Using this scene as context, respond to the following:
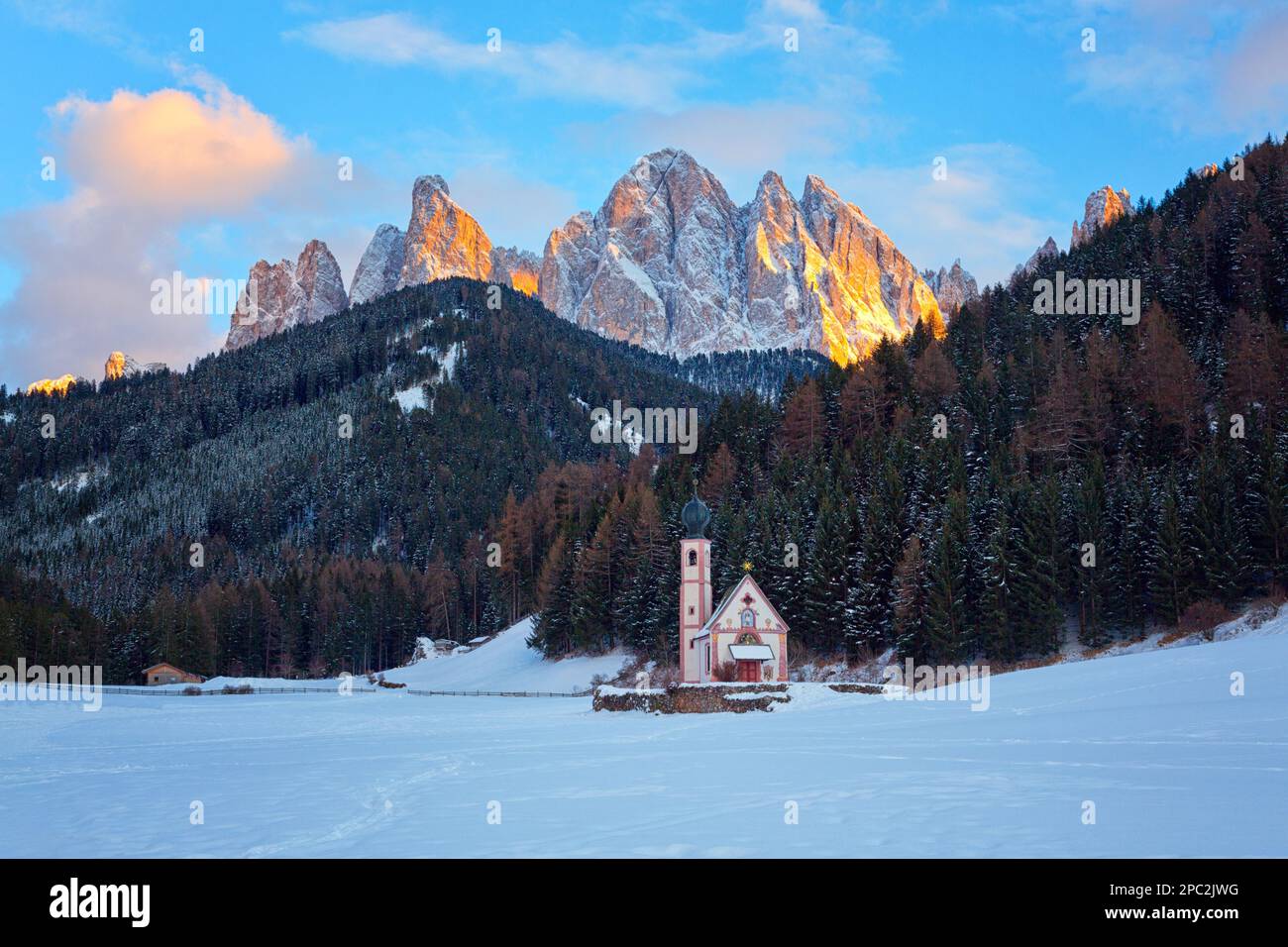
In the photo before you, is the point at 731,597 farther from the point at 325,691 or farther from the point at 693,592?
the point at 325,691

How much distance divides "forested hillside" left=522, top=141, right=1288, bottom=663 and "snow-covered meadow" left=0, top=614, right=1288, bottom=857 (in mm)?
17819

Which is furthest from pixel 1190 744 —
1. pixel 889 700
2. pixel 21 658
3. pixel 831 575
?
pixel 21 658

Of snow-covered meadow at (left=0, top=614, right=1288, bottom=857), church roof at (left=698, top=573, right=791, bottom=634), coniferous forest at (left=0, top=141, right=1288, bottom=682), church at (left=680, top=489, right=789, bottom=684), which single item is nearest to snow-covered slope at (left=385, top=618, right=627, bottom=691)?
coniferous forest at (left=0, top=141, right=1288, bottom=682)

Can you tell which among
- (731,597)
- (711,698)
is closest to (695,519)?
(731,597)

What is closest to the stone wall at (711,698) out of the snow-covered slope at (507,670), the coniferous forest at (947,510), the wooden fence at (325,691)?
the coniferous forest at (947,510)

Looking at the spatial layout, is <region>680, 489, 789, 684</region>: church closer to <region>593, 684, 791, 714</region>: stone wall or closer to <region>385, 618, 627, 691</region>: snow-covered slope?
<region>593, 684, 791, 714</region>: stone wall

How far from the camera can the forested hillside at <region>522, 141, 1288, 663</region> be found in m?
51.4

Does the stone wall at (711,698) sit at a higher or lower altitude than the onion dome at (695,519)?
lower

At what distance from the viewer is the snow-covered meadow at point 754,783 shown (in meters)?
12.0

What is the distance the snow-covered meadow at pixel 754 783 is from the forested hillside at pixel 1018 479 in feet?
58.5

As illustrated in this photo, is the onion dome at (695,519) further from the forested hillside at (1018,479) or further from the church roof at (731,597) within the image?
the church roof at (731,597)
